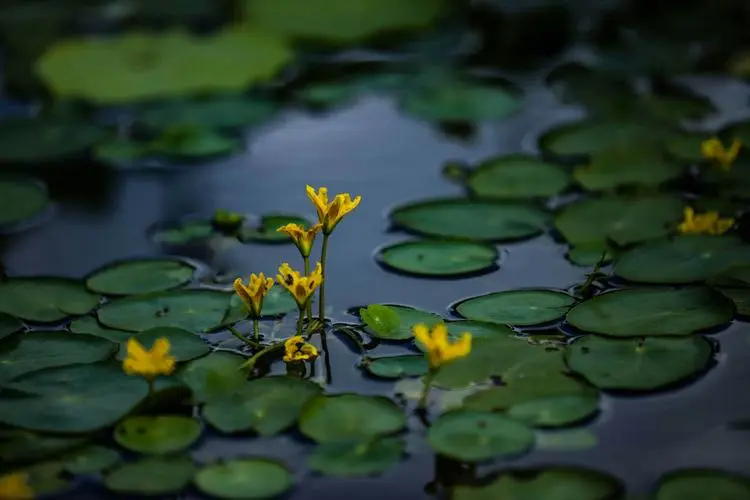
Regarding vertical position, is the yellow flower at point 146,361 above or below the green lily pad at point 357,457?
above

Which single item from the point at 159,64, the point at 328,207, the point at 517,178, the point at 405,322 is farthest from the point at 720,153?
the point at 159,64

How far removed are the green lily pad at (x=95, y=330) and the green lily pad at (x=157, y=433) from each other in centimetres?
30

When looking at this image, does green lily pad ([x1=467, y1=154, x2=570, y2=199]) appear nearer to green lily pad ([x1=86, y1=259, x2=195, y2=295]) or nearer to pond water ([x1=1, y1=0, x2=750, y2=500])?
pond water ([x1=1, y1=0, x2=750, y2=500])

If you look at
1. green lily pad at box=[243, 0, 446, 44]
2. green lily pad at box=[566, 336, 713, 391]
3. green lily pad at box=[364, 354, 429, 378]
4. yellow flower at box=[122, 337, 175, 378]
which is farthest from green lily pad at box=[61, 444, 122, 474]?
green lily pad at box=[243, 0, 446, 44]

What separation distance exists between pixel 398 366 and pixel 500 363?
0.17m

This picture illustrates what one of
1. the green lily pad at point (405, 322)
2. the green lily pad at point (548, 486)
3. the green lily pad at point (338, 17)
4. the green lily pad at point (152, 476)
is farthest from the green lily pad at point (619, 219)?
the green lily pad at point (338, 17)

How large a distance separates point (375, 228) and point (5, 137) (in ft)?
3.80

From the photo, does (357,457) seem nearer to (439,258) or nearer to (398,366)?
(398,366)

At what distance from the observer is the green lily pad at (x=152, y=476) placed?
5.26ft

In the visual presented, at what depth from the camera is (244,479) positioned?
5.30 feet

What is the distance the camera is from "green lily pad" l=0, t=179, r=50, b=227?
2578 millimetres

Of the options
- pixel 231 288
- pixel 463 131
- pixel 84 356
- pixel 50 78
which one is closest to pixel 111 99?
pixel 50 78

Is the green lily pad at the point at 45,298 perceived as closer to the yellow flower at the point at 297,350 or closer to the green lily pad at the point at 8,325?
the green lily pad at the point at 8,325

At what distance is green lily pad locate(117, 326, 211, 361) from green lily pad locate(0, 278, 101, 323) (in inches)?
7.8
